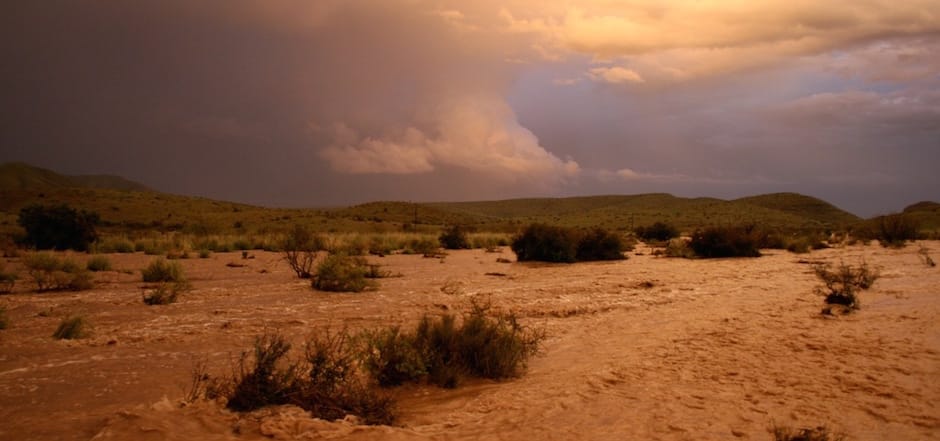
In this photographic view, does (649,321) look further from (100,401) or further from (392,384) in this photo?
(100,401)

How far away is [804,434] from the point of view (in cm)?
549

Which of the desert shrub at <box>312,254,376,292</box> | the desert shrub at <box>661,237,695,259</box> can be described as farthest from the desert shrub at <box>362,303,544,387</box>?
the desert shrub at <box>661,237,695,259</box>

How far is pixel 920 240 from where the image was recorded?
38656 millimetres

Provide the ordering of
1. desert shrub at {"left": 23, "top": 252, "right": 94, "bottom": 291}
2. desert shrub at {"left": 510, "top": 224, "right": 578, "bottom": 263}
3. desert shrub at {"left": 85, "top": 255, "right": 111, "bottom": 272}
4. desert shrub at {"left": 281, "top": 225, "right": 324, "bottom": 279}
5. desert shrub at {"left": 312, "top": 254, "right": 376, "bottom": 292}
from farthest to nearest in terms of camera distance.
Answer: desert shrub at {"left": 510, "top": 224, "right": 578, "bottom": 263}
desert shrub at {"left": 281, "top": 225, "right": 324, "bottom": 279}
desert shrub at {"left": 85, "top": 255, "right": 111, "bottom": 272}
desert shrub at {"left": 312, "top": 254, "right": 376, "bottom": 292}
desert shrub at {"left": 23, "top": 252, "right": 94, "bottom": 291}

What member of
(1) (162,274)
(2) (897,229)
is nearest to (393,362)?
(1) (162,274)

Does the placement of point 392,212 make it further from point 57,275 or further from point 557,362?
point 557,362

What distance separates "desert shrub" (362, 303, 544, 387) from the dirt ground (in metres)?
0.28

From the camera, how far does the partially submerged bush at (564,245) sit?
84.5 feet

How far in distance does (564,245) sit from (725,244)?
311 inches

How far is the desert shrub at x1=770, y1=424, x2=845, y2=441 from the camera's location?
5293mm

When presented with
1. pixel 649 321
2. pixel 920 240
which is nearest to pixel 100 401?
pixel 649 321

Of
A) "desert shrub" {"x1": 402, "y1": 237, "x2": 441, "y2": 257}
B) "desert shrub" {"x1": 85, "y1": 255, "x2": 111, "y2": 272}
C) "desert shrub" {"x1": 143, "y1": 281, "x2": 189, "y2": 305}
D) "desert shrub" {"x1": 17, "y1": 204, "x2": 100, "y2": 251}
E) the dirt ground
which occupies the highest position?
"desert shrub" {"x1": 17, "y1": 204, "x2": 100, "y2": 251}

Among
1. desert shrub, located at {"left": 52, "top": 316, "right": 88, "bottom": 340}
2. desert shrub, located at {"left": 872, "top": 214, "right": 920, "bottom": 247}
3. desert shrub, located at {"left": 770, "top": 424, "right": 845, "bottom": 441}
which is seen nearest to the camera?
desert shrub, located at {"left": 770, "top": 424, "right": 845, "bottom": 441}

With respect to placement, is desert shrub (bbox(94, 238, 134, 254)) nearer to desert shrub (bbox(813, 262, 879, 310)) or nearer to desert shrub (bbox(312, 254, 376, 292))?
desert shrub (bbox(312, 254, 376, 292))
